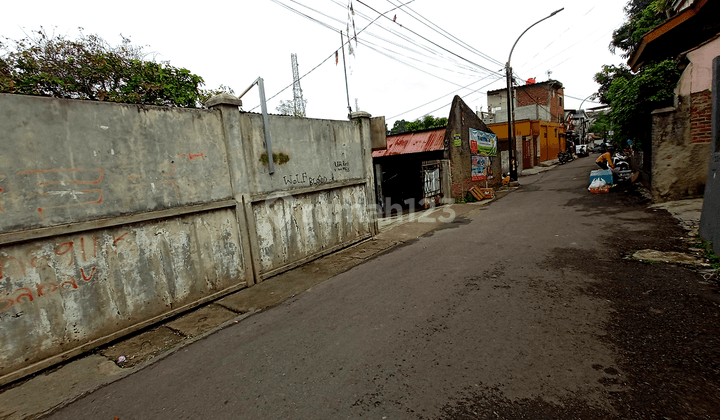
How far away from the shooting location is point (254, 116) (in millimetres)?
6176

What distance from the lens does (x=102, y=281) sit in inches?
165

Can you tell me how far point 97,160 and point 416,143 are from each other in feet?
41.0

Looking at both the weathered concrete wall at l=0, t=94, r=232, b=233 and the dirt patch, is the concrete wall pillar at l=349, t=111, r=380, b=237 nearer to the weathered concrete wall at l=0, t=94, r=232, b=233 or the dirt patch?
the weathered concrete wall at l=0, t=94, r=232, b=233

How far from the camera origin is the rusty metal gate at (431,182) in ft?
46.0

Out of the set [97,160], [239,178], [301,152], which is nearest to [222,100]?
[239,178]

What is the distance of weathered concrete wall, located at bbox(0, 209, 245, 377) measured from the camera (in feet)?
11.8

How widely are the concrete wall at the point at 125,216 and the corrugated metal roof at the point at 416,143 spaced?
8530 mm

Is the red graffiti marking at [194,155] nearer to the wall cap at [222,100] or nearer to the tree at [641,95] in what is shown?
the wall cap at [222,100]

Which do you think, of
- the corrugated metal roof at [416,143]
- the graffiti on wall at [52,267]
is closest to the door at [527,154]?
the corrugated metal roof at [416,143]

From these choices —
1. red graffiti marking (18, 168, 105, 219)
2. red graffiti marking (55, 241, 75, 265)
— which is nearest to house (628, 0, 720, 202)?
red graffiti marking (18, 168, 105, 219)

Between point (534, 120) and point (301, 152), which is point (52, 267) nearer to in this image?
point (301, 152)

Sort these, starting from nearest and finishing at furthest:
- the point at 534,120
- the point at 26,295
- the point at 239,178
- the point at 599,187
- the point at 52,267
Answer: the point at 26,295 → the point at 52,267 → the point at 239,178 → the point at 599,187 → the point at 534,120

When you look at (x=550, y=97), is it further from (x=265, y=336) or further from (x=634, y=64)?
(x=265, y=336)

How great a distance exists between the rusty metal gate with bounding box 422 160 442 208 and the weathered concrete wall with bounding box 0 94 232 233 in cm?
1013
